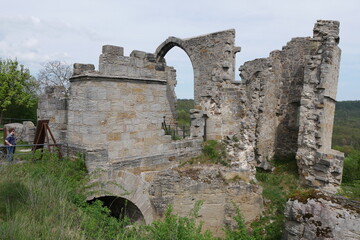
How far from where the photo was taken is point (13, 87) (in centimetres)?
1956

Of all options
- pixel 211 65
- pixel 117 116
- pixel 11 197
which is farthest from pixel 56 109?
pixel 211 65

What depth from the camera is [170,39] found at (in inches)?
642

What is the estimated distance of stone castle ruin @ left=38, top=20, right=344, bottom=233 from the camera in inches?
257

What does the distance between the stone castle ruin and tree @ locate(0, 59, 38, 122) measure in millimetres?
13339

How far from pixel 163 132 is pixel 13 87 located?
639 inches

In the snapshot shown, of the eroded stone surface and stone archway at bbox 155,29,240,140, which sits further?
stone archway at bbox 155,29,240,140

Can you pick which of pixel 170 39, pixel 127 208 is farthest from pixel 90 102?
pixel 170 39

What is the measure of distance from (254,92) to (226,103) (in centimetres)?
419

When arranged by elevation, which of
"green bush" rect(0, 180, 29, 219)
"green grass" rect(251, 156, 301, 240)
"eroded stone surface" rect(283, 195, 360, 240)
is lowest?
"green grass" rect(251, 156, 301, 240)

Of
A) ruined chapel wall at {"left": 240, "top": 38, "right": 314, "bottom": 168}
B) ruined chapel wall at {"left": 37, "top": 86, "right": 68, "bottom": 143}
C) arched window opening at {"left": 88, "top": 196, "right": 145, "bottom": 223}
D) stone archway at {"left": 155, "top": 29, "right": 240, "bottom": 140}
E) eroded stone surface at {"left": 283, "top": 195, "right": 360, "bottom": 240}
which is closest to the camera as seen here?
eroded stone surface at {"left": 283, "top": 195, "right": 360, "bottom": 240}

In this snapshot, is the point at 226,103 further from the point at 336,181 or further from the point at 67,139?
the point at 67,139

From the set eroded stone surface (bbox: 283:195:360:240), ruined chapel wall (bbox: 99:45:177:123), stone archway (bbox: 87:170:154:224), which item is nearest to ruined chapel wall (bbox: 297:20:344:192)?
eroded stone surface (bbox: 283:195:360:240)

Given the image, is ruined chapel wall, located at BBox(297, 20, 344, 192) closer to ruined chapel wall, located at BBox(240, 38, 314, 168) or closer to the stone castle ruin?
the stone castle ruin

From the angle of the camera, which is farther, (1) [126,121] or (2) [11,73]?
(2) [11,73]
